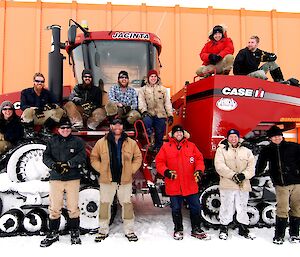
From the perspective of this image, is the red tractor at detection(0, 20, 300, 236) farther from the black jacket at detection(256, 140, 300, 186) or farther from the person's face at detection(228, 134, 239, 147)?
the black jacket at detection(256, 140, 300, 186)

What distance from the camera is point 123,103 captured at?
5680 millimetres

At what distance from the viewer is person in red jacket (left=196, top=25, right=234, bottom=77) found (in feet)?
18.9

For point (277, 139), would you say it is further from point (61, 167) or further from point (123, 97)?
point (61, 167)

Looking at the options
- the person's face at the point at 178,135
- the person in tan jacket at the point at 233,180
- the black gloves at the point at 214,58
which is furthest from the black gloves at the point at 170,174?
the black gloves at the point at 214,58

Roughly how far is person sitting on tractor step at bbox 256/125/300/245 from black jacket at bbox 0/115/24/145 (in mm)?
3858

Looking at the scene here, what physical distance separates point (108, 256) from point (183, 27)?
8765mm

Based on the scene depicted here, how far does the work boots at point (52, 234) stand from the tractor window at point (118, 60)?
105 inches

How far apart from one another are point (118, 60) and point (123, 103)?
120cm

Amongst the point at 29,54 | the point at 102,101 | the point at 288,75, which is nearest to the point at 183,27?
the point at 288,75

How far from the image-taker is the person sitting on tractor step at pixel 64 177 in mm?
4652

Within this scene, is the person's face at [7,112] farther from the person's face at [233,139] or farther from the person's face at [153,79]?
the person's face at [233,139]

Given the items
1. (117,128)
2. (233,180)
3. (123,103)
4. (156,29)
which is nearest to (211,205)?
(233,180)

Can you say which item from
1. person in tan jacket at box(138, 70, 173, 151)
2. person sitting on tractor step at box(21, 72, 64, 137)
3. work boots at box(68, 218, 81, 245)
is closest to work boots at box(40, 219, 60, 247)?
work boots at box(68, 218, 81, 245)

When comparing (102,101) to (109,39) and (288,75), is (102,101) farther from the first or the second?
(288,75)
